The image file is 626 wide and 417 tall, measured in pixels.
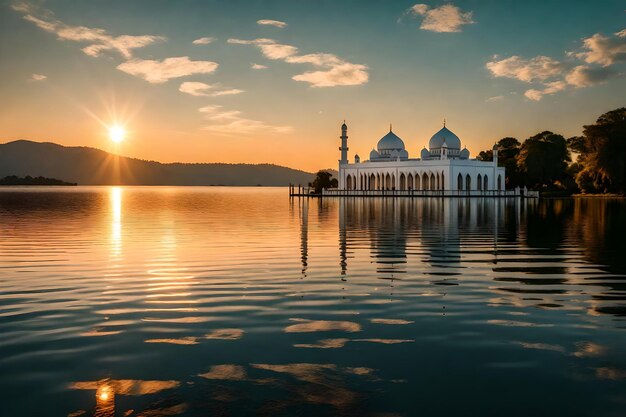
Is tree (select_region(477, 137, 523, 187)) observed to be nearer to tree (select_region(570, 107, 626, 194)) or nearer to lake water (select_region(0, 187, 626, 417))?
tree (select_region(570, 107, 626, 194))

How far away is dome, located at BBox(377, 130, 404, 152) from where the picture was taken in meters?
120

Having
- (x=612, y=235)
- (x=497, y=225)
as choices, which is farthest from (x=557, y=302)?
(x=497, y=225)

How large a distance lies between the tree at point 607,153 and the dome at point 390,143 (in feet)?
110

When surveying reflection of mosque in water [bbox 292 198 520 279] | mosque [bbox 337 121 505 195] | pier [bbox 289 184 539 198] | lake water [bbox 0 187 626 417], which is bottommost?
lake water [bbox 0 187 626 417]

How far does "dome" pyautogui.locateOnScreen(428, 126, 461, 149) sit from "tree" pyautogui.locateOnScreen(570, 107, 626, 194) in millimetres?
21967

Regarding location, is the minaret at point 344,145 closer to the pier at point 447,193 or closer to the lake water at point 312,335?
the pier at point 447,193

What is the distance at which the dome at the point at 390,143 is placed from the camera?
119812 millimetres

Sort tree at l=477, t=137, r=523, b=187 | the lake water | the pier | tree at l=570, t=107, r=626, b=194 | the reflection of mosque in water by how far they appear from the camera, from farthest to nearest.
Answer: tree at l=477, t=137, r=523, b=187 < the pier < tree at l=570, t=107, r=626, b=194 < the reflection of mosque in water < the lake water

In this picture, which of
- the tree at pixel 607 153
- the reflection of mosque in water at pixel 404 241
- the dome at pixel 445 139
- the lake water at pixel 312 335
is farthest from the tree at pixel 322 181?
the lake water at pixel 312 335

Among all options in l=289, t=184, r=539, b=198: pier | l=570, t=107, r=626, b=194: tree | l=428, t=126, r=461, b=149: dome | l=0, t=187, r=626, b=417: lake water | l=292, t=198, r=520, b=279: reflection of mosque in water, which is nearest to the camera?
l=0, t=187, r=626, b=417: lake water

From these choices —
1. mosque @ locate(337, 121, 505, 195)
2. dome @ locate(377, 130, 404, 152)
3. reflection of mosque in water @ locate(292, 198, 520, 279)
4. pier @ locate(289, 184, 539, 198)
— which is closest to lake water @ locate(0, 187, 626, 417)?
reflection of mosque in water @ locate(292, 198, 520, 279)

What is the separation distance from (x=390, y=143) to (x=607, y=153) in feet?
138

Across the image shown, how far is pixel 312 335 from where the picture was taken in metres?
10.0

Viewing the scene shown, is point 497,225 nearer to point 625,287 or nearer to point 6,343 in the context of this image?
point 625,287
